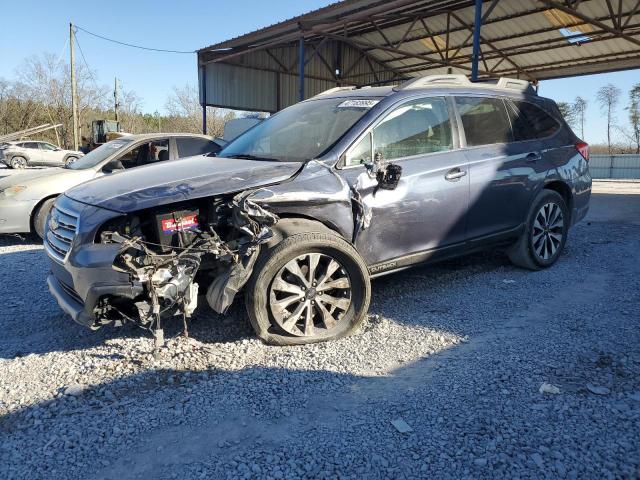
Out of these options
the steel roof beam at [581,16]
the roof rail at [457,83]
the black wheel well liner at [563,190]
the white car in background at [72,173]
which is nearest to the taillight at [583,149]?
the black wheel well liner at [563,190]

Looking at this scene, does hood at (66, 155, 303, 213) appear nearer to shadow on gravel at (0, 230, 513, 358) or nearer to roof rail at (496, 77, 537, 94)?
shadow on gravel at (0, 230, 513, 358)

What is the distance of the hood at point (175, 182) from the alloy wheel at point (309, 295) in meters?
0.64

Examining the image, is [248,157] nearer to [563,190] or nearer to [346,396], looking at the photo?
[346,396]

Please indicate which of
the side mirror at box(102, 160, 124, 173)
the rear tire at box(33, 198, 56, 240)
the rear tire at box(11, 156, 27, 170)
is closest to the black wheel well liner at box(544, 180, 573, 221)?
the side mirror at box(102, 160, 124, 173)

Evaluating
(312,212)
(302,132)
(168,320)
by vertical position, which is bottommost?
(168,320)

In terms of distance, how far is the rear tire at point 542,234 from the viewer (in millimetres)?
5000

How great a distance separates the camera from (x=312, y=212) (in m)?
3.52

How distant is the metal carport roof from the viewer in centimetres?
1493

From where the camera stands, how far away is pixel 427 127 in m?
4.25

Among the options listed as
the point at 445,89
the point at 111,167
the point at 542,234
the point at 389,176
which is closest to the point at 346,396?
the point at 389,176

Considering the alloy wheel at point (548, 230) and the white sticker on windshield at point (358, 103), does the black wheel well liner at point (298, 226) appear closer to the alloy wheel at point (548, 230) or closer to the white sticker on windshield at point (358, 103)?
the white sticker on windshield at point (358, 103)

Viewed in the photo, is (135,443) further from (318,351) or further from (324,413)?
(318,351)

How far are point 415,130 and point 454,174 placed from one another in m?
0.50

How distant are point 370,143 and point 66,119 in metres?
50.5
